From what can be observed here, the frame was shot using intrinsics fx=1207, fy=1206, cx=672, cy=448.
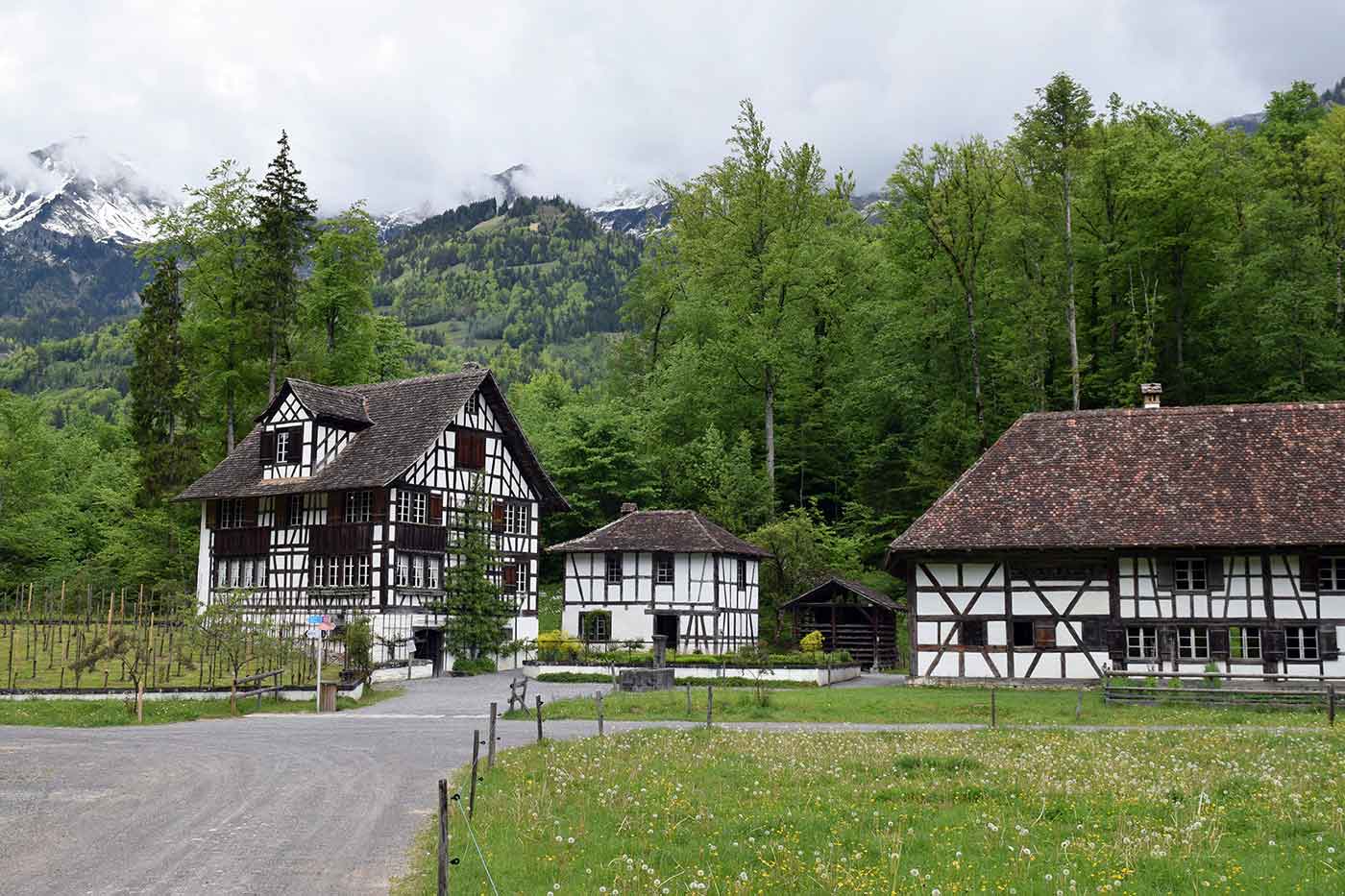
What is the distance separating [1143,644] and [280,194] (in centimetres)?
4501

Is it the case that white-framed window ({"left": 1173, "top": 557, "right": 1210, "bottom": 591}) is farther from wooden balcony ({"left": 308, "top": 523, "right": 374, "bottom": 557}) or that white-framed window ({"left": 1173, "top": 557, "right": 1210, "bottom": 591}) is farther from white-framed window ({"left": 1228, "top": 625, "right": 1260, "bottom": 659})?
wooden balcony ({"left": 308, "top": 523, "right": 374, "bottom": 557})

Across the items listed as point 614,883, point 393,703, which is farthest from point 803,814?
point 393,703

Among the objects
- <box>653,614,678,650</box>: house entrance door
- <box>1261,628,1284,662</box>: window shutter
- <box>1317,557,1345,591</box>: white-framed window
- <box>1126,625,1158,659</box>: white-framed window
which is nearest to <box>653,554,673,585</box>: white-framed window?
<box>653,614,678,650</box>: house entrance door

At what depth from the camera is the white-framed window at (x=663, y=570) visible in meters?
51.3

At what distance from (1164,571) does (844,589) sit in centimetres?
1549

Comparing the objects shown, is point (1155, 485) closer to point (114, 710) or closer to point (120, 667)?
point (114, 710)

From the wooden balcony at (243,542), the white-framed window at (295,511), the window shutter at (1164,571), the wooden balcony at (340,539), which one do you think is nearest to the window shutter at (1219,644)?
the window shutter at (1164,571)

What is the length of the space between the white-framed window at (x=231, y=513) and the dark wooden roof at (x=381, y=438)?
838 millimetres

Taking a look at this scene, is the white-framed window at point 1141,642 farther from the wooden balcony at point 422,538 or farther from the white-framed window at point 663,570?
the wooden balcony at point 422,538

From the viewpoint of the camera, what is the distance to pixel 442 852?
9.17m

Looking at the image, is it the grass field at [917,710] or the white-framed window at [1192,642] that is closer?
the grass field at [917,710]

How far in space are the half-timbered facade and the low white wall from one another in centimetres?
770

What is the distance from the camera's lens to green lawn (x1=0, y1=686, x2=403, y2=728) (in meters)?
29.7

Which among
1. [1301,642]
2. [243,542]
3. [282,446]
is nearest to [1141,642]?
[1301,642]
